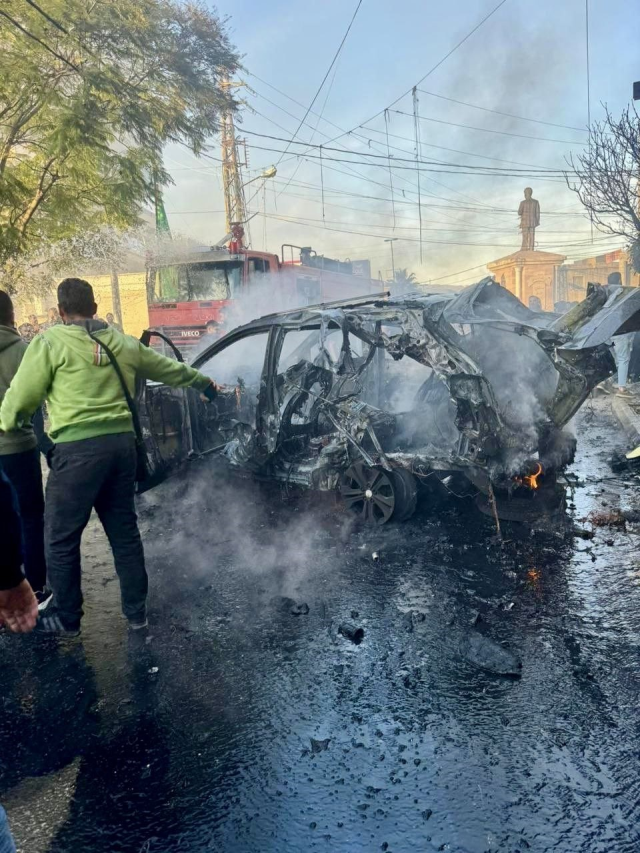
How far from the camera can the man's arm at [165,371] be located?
11.4 ft

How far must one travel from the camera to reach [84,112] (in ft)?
23.5

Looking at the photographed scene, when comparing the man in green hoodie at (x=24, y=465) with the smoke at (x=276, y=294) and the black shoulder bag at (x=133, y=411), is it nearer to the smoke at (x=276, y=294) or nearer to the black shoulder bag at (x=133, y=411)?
the black shoulder bag at (x=133, y=411)

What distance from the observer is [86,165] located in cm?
768

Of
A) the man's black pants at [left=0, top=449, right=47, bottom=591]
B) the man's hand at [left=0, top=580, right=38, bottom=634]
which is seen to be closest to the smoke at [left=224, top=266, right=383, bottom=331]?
the man's black pants at [left=0, top=449, right=47, bottom=591]

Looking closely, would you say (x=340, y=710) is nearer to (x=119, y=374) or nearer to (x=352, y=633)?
(x=352, y=633)

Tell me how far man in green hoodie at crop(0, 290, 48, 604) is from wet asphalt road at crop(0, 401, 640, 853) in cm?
50

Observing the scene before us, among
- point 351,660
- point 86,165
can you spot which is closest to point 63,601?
point 351,660

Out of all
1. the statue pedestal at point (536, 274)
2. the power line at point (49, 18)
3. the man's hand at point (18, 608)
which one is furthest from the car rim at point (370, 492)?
the statue pedestal at point (536, 274)

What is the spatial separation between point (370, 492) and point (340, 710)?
2504mm

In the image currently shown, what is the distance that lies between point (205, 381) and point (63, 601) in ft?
5.38

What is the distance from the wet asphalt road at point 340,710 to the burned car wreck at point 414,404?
705 millimetres

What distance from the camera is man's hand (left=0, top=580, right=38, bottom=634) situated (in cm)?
172

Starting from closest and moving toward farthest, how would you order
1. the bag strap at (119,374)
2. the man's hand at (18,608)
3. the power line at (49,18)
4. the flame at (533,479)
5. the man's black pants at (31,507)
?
1. the man's hand at (18,608)
2. the bag strap at (119,374)
3. the man's black pants at (31,507)
4. the flame at (533,479)
5. the power line at (49,18)

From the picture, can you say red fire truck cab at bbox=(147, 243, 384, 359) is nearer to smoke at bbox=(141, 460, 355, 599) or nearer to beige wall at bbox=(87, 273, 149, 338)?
smoke at bbox=(141, 460, 355, 599)
